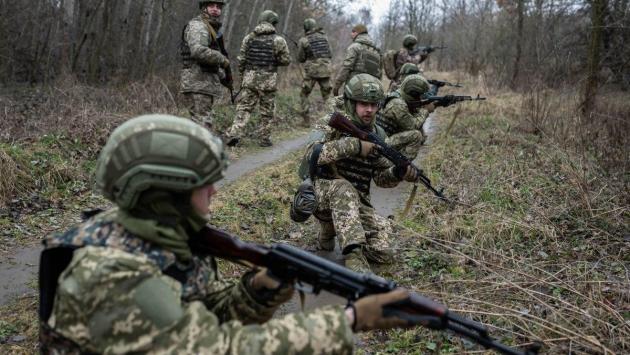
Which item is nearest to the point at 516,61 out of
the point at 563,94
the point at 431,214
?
the point at 563,94

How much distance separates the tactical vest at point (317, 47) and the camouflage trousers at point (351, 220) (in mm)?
6848

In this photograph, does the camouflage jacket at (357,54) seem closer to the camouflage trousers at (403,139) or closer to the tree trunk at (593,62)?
the camouflage trousers at (403,139)

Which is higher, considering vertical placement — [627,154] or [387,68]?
[387,68]

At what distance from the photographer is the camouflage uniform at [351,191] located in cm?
434

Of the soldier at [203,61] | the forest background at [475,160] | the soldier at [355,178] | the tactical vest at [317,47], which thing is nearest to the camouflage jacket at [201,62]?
the soldier at [203,61]

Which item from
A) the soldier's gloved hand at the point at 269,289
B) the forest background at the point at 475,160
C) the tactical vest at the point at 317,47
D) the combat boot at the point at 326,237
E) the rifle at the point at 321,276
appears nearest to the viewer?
the rifle at the point at 321,276

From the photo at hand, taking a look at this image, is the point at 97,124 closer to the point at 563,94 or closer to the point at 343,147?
the point at 343,147

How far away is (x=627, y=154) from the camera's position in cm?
615

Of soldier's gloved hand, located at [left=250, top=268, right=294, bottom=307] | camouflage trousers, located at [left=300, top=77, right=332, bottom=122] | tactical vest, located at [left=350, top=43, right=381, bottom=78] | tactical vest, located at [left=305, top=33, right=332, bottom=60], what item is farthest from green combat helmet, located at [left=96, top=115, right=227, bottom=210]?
camouflage trousers, located at [left=300, top=77, right=332, bottom=122]

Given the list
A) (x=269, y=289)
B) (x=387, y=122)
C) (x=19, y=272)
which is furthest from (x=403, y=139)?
(x=269, y=289)

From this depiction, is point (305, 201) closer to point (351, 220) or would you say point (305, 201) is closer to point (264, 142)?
point (351, 220)

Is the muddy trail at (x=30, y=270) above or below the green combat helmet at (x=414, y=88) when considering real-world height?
below

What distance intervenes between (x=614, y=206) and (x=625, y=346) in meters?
2.28

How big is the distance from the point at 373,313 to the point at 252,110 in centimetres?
750
